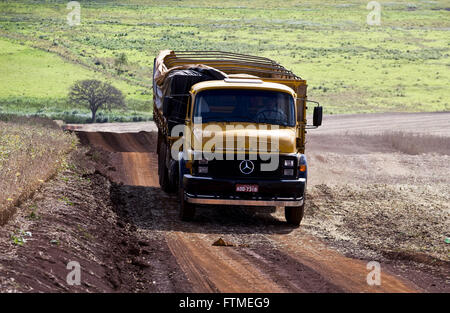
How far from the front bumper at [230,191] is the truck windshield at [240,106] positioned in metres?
1.40

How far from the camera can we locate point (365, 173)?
29.0m

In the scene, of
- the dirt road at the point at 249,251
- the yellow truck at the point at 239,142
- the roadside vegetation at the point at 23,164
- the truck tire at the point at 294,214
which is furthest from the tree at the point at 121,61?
the truck tire at the point at 294,214

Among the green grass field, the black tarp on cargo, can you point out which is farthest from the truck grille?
the green grass field

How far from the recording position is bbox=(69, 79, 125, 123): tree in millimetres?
67312

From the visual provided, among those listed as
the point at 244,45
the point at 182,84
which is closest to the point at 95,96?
the point at 244,45

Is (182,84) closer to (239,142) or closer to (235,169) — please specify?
(239,142)

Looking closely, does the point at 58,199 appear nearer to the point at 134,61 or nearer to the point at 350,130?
the point at 350,130

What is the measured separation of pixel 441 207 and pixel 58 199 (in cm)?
974

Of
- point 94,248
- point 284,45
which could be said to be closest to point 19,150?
point 94,248

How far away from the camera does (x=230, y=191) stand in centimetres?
1468

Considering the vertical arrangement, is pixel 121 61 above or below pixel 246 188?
below

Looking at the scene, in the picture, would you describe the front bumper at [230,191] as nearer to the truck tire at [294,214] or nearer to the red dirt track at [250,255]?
the red dirt track at [250,255]

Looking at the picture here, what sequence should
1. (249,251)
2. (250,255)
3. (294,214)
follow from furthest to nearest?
(294,214), (249,251), (250,255)

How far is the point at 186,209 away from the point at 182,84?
360cm
